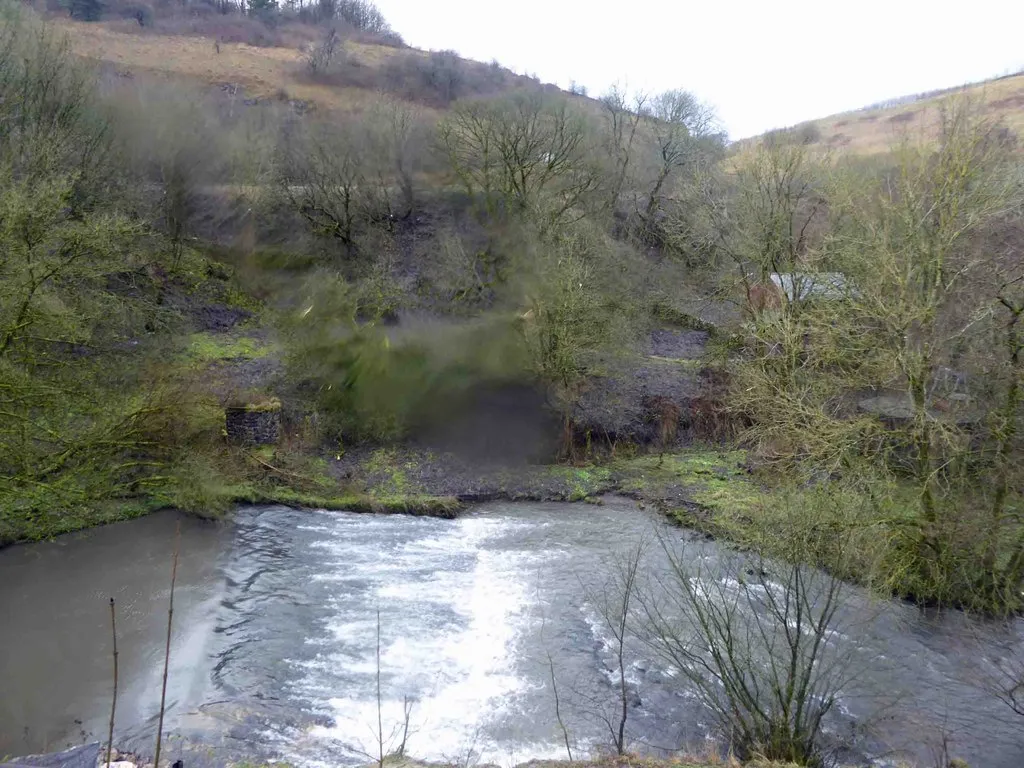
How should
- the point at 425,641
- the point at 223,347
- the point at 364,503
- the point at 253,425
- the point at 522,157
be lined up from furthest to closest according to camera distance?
1. the point at 522,157
2. the point at 223,347
3. the point at 253,425
4. the point at 364,503
5. the point at 425,641

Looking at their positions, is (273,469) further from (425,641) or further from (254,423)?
(425,641)

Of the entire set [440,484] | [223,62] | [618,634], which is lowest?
[440,484]

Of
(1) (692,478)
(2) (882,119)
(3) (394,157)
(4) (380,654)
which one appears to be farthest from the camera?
(2) (882,119)

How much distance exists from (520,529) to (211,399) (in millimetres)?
8404

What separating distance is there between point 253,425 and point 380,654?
9598 millimetres

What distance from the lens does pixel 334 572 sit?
14016 mm

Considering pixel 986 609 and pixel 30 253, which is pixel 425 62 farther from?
pixel 986 609

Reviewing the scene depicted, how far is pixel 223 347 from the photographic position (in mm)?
24656

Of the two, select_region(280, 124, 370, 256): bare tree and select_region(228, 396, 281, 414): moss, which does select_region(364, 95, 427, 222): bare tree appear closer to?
select_region(280, 124, 370, 256): bare tree

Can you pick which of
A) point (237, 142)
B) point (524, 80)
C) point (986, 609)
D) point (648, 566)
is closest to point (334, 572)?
point (648, 566)

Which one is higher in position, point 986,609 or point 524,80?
point 524,80

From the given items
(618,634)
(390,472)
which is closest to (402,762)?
(618,634)

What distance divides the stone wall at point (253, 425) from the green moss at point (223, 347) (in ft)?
15.6

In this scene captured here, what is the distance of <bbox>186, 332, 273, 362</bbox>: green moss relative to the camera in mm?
23425
